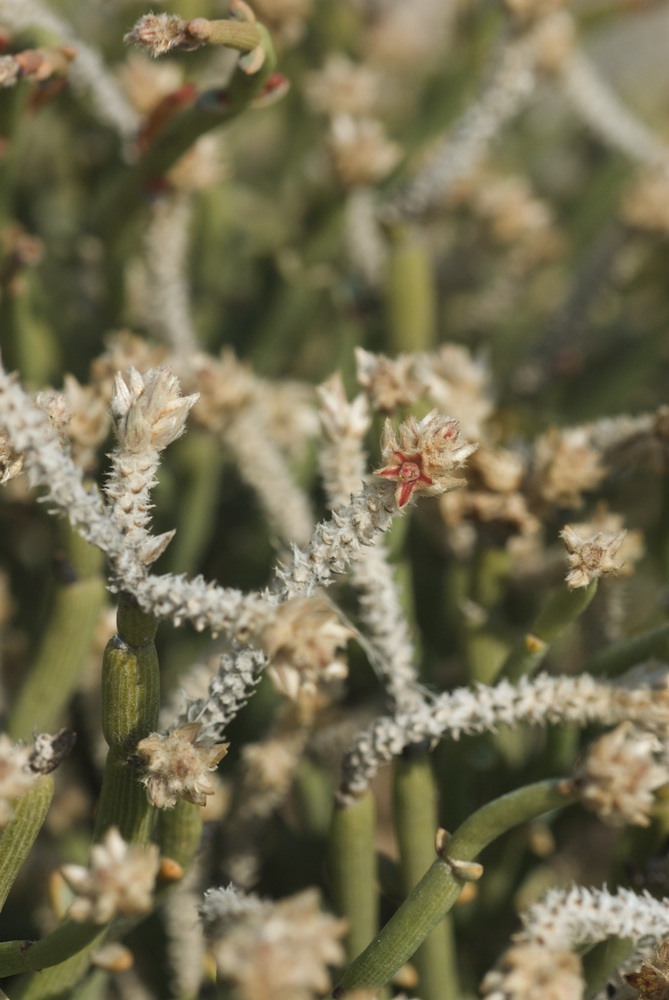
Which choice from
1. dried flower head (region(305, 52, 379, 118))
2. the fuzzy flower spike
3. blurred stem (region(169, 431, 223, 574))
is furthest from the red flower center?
dried flower head (region(305, 52, 379, 118))

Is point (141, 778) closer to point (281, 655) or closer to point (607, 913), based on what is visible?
point (281, 655)

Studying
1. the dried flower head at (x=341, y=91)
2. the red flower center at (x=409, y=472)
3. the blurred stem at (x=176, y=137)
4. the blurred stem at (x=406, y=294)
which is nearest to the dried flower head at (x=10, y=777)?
the red flower center at (x=409, y=472)

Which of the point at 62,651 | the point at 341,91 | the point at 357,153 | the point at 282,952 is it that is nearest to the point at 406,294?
the point at 357,153

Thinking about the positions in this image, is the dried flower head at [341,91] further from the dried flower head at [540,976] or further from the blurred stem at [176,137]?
the dried flower head at [540,976]

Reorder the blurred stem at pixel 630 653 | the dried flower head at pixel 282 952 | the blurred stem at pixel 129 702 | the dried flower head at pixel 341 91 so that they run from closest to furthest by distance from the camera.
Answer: the dried flower head at pixel 282 952, the blurred stem at pixel 129 702, the blurred stem at pixel 630 653, the dried flower head at pixel 341 91

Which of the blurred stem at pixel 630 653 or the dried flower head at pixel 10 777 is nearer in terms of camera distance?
the dried flower head at pixel 10 777

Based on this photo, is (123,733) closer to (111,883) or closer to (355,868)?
(111,883)

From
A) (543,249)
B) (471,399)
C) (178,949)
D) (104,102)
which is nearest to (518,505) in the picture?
(471,399)
